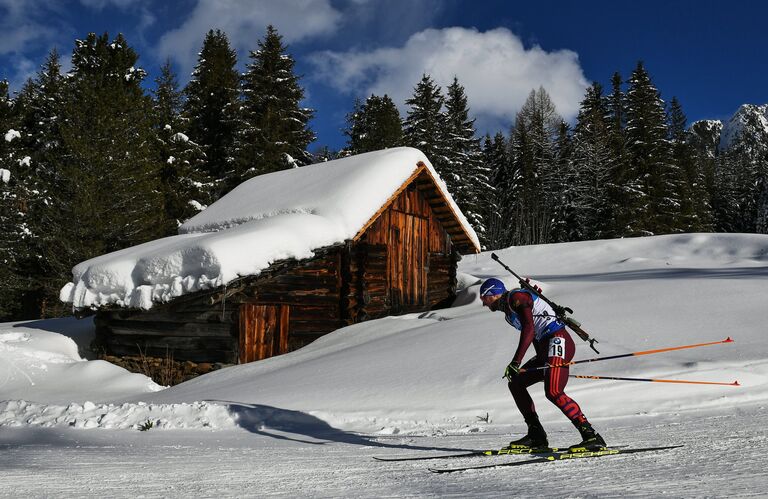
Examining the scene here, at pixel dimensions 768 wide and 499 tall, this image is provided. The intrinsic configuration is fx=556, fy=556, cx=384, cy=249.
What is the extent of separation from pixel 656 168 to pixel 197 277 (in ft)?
111

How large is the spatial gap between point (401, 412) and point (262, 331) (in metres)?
6.35

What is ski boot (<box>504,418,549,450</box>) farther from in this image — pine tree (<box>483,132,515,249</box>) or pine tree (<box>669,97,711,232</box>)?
pine tree (<box>483,132,515,249</box>)

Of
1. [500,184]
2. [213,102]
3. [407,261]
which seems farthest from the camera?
[500,184]

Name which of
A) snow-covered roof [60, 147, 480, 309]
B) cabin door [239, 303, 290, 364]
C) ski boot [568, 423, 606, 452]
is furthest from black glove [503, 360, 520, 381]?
cabin door [239, 303, 290, 364]

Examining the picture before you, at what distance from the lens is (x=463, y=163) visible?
3788 cm

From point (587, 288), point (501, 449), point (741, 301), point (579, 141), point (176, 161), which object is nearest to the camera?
point (501, 449)

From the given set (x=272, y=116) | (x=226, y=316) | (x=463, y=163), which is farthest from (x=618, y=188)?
(x=226, y=316)

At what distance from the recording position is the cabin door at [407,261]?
53.2 feet

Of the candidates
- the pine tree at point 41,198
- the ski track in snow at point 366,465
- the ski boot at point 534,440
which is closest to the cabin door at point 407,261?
the ski track in snow at point 366,465

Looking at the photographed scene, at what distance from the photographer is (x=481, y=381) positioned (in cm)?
775

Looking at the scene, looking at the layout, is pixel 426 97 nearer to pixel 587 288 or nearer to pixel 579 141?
pixel 579 141

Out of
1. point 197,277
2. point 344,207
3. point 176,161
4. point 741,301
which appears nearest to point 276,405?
point 197,277

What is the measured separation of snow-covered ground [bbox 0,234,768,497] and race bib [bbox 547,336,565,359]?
91 centimetres

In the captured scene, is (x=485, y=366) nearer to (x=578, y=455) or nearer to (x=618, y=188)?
(x=578, y=455)
